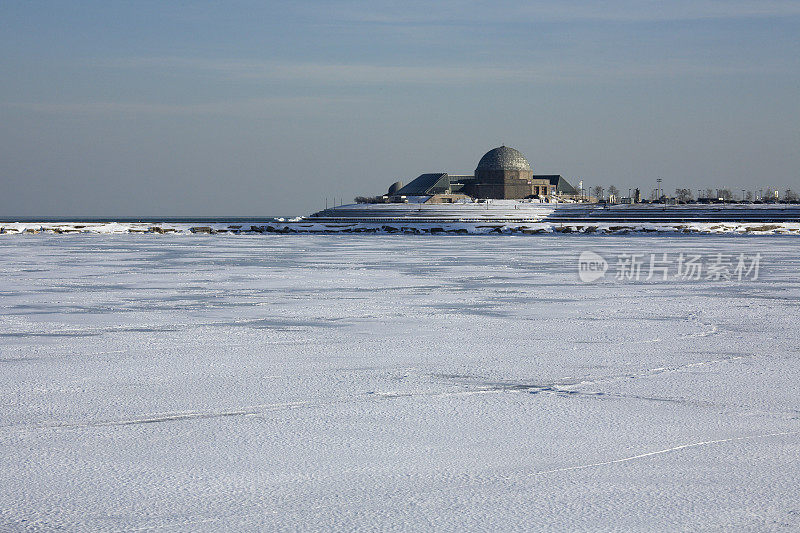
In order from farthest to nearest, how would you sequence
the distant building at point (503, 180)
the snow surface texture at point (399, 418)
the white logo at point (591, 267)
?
the distant building at point (503, 180)
the white logo at point (591, 267)
the snow surface texture at point (399, 418)

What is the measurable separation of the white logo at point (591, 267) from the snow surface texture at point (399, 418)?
7465 millimetres

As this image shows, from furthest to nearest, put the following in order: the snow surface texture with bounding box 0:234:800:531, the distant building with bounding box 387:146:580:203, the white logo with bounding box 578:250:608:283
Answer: the distant building with bounding box 387:146:580:203, the white logo with bounding box 578:250:608:283, the snow surface texture with bounding box 0:234:800:531

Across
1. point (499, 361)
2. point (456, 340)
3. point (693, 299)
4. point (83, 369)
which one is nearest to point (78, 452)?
point (83, 369)

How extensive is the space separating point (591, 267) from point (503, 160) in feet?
469

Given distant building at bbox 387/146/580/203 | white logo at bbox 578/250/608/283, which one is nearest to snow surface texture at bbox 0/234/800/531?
white logo at bbox 578/250/608/283

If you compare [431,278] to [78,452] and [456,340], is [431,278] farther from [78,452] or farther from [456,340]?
[78,452]

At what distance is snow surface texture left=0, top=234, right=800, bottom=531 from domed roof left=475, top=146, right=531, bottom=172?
506 ft

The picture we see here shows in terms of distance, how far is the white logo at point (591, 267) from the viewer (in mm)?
21666

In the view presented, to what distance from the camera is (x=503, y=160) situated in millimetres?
167000

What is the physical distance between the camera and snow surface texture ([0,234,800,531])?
4590mm

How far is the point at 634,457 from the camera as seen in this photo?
18.0 ft

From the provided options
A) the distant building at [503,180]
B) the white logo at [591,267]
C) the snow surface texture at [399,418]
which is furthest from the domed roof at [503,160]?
the snow surface texture at [399,418]

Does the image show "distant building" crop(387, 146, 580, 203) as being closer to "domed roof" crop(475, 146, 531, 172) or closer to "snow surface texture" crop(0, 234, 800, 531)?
"domed roof" crop(475, 146, 531, 172)

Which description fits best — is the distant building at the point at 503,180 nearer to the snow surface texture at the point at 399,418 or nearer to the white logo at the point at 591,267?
the white logo at the point at 591,267
